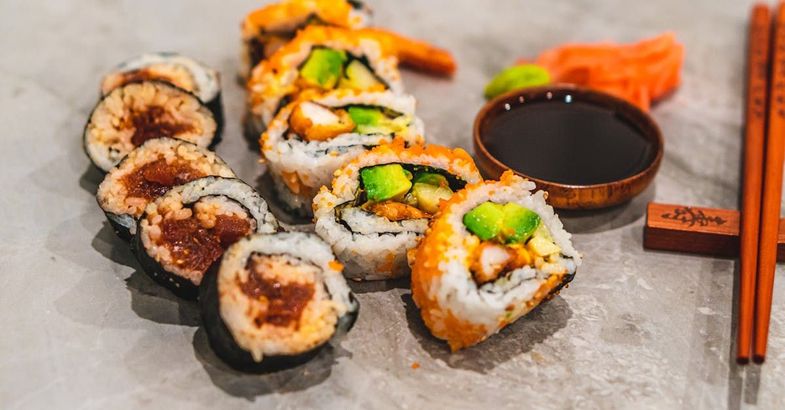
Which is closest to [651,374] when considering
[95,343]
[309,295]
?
[309,295]

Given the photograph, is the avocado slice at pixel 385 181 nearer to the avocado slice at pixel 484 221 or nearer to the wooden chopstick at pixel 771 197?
the avocado slice at pixel 484 221

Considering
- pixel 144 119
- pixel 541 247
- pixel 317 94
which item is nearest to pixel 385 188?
pixel 541 247

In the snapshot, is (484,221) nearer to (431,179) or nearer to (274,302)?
(431,179)

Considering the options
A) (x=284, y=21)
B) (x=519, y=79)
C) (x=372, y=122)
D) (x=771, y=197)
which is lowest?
(x=771, y=197)

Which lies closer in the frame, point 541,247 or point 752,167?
point 541,247

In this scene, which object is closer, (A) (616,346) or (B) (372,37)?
(A) (616,346)

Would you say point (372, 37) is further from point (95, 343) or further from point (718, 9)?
point (718, 9)

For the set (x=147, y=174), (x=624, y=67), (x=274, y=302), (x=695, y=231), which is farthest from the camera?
(x=624, y=67)
